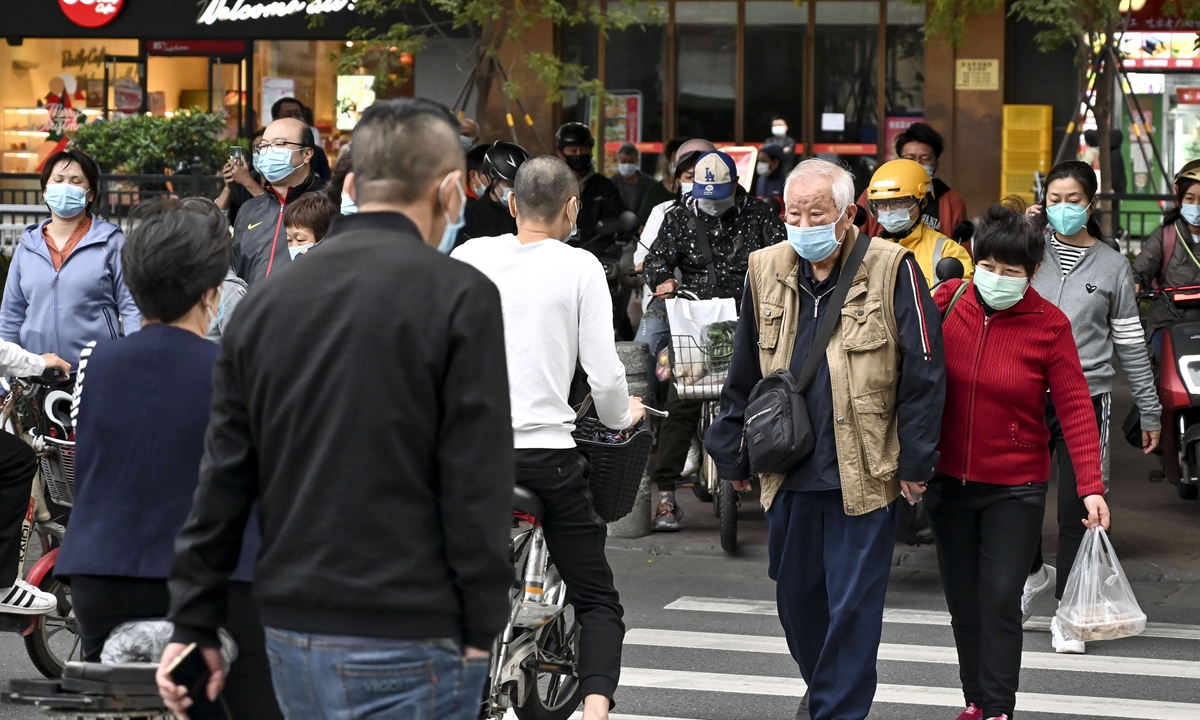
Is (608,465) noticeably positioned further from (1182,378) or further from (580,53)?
(580,53)

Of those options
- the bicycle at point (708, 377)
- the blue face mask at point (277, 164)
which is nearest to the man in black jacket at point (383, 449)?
the blue face mask at point (277, 164)

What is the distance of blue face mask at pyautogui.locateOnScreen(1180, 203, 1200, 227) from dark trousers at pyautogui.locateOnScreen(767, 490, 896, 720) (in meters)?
4.22

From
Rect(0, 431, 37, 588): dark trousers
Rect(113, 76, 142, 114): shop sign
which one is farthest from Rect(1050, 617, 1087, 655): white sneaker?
Rect(113, 76, 142, 114): shop sign

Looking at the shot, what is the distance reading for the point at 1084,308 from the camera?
22.5ft

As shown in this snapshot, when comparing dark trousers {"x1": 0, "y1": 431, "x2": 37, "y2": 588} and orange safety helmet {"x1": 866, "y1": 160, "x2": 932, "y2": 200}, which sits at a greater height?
orange safety helmet {"x1": 866, "y1": 160, "x2": 932, "y2": 200}

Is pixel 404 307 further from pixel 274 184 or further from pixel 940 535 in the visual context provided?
pixel 274 184

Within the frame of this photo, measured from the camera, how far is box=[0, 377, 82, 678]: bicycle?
5727 millimetres

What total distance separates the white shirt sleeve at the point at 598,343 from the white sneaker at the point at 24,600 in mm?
2364

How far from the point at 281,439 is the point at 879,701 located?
12.1ft

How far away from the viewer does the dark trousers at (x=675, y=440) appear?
8898mm

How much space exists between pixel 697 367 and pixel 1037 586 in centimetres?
230

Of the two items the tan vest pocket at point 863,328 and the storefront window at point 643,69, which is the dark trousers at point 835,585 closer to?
the tan vest pocket at point 863,328

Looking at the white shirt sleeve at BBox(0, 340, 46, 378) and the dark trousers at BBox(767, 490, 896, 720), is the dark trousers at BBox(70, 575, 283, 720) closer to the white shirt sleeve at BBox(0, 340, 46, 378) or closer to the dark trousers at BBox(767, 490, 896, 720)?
the dark trousers at BBox(767, 490, 896, 720)

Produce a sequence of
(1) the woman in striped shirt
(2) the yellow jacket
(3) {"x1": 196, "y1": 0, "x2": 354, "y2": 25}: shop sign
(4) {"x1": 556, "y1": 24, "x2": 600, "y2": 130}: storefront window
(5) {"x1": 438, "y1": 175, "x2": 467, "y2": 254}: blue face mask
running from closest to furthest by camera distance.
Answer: (5) {"x1": 438, "y1": 175, "x2": 467, "y2": 254}: blue face mask
(1) the woman in striped shirt
(2) the yellow jacket
(3) {"x1": 196, "y1": 0, "x2": 354, "y2": 25}: shop sign
(4) {"x1": 556, "y1": 24, "x2": 600, "y2": 130}: storefront window
